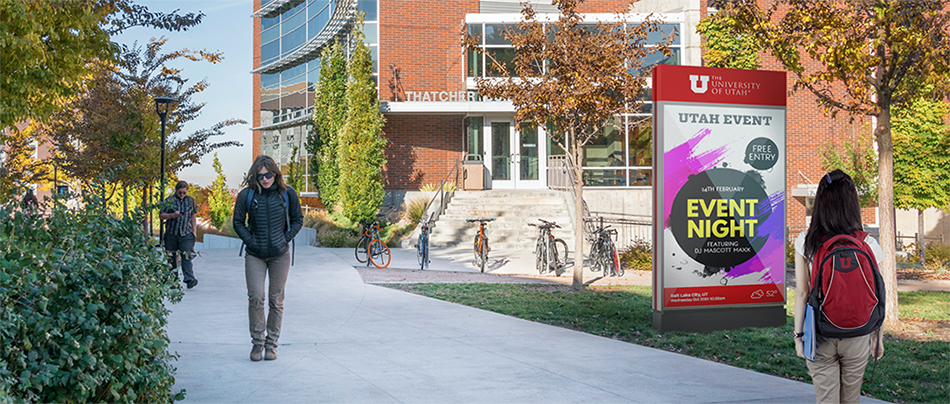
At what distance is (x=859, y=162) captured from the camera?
Result: 2302 cm

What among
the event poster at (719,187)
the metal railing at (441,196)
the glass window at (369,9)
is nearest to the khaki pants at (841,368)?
the event poster at (719,187)

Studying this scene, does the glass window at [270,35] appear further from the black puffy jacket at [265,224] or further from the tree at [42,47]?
the black puffy jacket at [265,224]

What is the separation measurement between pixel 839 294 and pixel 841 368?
1.45 feet

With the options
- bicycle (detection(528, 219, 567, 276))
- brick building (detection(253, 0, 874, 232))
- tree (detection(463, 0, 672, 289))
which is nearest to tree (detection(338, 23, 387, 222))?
brick building (detection(253, 0, 874, 232))

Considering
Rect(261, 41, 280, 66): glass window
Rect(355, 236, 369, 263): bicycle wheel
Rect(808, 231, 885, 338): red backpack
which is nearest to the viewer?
Rect(808, 231, 885, 338): red backpack

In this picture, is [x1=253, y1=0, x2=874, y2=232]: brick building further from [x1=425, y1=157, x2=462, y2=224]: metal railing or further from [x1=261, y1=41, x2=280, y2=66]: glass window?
[x1=261, y1=41, x2=280, y2=66]: glass window

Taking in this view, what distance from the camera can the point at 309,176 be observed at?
30.6 meters

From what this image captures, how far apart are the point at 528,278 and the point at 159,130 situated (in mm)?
10372

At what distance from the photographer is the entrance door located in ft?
85.4

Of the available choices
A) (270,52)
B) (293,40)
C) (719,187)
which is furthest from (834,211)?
(270,52)

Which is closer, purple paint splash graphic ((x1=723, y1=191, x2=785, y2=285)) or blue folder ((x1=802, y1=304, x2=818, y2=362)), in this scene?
blue folder ((x1=802, y1=304, x2=818, y2=362))

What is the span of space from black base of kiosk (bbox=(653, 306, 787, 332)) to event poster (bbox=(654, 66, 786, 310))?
92mm

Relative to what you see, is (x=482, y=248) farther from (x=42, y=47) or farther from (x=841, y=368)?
(x=841, y=368)

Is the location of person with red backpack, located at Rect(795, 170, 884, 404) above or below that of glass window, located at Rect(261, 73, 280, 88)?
below
